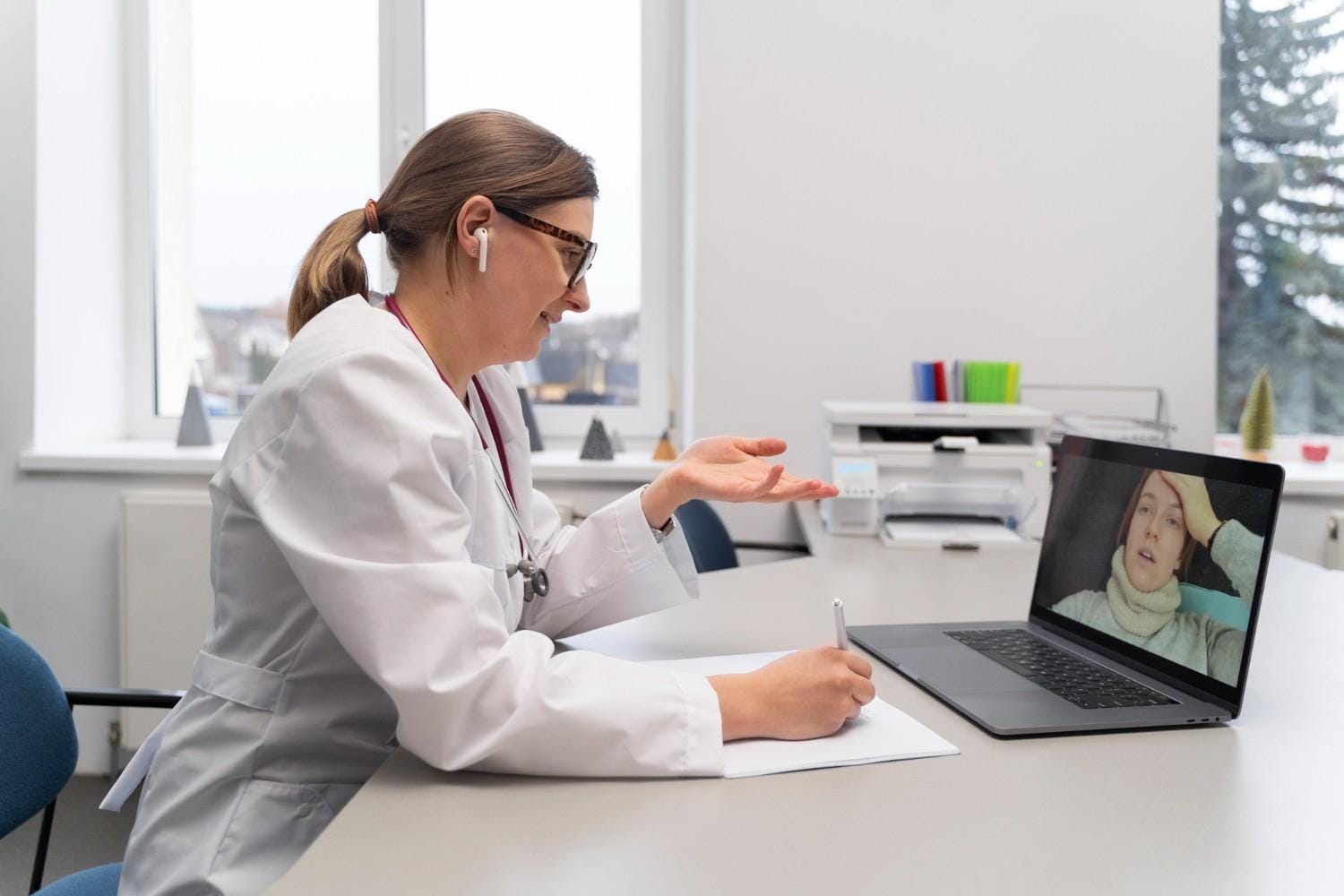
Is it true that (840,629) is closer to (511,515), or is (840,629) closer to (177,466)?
(511,515)

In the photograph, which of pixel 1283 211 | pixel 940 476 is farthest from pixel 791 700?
pixel 1283 211

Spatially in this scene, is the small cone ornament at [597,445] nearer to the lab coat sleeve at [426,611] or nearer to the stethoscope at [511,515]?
the stethoscope at [511,515]

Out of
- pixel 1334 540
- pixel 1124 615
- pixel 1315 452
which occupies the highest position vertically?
pixel 1315 452

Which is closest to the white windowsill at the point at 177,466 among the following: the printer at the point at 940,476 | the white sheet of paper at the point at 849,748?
the printer at the point at 940,476

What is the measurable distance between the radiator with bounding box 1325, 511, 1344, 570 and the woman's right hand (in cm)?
218

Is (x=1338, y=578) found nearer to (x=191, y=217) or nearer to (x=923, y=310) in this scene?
(x=923, y=310)

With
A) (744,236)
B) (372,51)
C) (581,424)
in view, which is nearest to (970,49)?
(744,236)

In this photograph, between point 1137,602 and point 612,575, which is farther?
point 612,575

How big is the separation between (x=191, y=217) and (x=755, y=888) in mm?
3035

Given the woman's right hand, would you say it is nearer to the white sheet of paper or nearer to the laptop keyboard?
the white sheet of paper

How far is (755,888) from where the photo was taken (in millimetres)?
745

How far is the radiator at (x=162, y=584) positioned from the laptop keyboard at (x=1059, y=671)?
2119mm

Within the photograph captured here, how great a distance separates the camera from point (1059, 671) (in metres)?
1.24

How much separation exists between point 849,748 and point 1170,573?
0.42 metres
